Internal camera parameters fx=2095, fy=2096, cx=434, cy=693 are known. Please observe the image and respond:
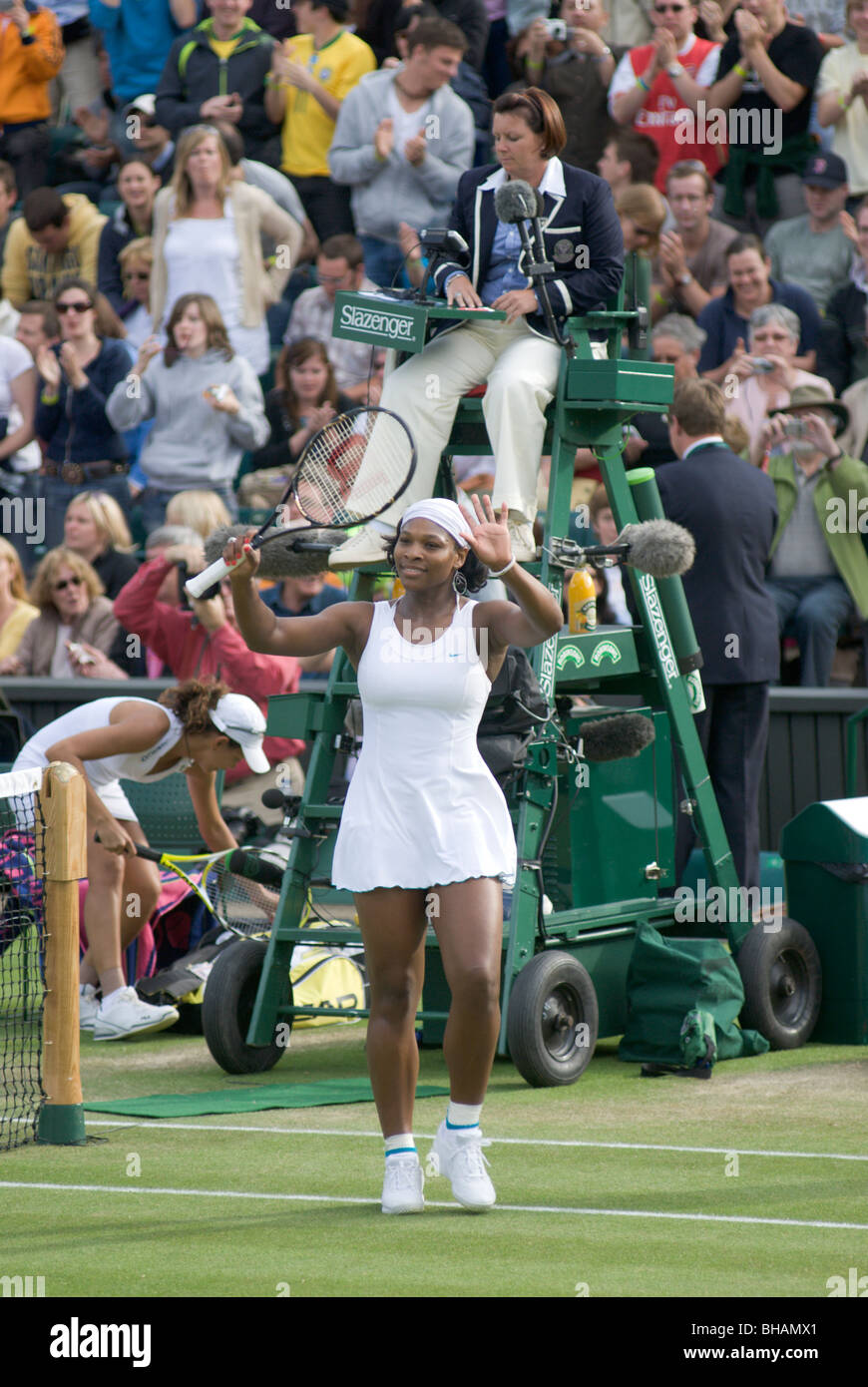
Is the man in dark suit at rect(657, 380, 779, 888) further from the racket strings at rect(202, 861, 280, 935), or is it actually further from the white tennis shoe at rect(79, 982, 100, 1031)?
the white tennis shoe at rect(79, 982, 100, 1031)

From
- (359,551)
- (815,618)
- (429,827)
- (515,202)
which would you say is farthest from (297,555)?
(815,618)

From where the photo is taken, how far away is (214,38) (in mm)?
15242

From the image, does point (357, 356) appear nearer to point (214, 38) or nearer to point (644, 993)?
point (214, 38)

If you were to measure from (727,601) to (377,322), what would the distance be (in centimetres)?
256

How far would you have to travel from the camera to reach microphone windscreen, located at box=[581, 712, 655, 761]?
829 cm

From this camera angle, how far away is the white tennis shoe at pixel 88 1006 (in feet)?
31.2

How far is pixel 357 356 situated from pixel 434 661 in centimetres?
862

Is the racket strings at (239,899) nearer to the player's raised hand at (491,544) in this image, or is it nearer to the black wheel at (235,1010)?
the black wheel at (235,1010)

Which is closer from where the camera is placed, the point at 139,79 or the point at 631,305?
the point at 631,305

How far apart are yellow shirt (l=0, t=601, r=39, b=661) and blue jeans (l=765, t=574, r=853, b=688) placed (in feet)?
15.2

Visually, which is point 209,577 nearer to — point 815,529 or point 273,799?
point 273,799

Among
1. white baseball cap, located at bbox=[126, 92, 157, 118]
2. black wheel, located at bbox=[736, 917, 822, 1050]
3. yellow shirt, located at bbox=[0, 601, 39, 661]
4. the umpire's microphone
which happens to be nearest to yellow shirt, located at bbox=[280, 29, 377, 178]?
white baseball cap, located at bbox=[126, 92, 157, 118]
